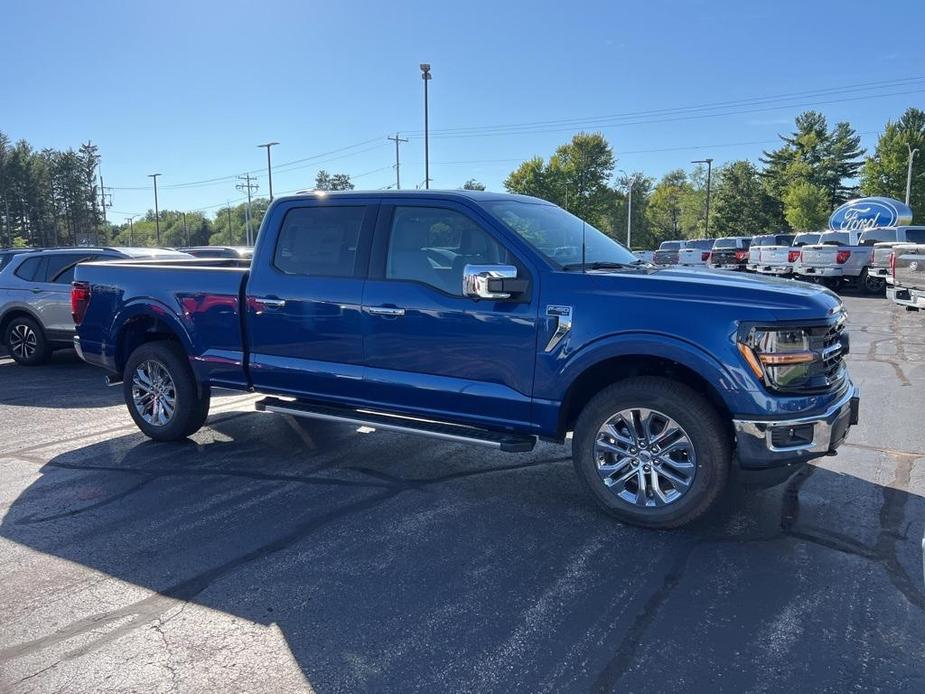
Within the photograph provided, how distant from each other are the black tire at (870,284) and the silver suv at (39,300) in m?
19.4

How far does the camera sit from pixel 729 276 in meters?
4.42

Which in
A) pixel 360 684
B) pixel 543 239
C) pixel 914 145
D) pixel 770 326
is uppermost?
pixel 914 145

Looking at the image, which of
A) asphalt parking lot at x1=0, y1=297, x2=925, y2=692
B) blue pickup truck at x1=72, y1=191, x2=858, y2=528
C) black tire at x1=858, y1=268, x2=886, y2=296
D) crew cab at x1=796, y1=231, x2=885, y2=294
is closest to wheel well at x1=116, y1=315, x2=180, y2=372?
blue pickup truck at x1=72, y1=191, x2=858, y2=528

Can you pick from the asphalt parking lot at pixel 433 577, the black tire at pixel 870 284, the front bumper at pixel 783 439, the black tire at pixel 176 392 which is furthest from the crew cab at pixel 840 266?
the black tire at pixel 176 392

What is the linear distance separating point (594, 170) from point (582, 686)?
7354cm

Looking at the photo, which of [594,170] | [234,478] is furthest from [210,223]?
[234,478]

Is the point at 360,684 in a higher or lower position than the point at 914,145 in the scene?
lower

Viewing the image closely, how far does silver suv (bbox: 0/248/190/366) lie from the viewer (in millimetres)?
10406

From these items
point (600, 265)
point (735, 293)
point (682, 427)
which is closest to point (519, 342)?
point (600, 265)

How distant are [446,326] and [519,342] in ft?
1.69

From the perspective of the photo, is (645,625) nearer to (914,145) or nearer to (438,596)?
(438,596)

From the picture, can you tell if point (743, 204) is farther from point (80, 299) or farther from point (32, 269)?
point (80, 299)

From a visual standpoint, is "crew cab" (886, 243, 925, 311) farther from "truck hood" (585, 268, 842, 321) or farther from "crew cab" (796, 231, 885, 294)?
"crew cab" (796, 231, 885, 294)

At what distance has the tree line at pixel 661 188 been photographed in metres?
58.8
